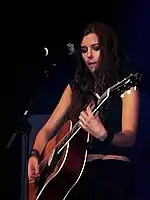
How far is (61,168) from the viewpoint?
1.81 m

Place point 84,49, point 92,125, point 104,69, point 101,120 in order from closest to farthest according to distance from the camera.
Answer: point 92,125
point 101,120
point 104,69
point 84,49

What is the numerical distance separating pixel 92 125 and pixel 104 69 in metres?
0.32

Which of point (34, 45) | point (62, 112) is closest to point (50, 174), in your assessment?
point (62, 112)

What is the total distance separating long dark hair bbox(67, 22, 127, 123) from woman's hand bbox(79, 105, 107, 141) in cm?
21

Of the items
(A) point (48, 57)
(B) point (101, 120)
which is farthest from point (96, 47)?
(B) point (101, 120)

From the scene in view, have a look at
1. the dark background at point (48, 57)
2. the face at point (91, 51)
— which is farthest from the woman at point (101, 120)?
the dark background at point (48, 57)

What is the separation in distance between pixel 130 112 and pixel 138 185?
498mm

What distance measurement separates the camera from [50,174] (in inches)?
73.7

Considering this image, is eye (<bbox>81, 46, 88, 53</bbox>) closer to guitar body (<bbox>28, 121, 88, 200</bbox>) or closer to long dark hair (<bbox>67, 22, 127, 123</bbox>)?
long dark hair (<bbox>67, 22, 127, 123</bbox>)

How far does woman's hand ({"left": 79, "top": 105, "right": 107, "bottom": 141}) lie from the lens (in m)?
1.59

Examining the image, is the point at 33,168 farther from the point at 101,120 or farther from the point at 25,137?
the point at 101,120

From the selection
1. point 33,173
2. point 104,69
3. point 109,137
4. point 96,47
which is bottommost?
point 33,173

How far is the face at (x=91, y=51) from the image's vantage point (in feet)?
6.21

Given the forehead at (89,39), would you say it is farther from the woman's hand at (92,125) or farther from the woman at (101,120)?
the woman's hand at (92,125)
